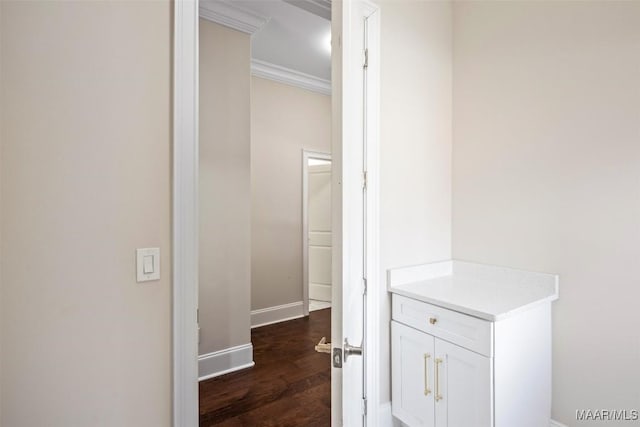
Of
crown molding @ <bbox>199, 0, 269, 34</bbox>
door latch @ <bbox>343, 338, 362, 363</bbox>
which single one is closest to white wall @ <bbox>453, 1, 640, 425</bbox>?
door latch @ <bbox>343, 338, 362, 363</bbox>

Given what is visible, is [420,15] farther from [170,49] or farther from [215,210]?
[215,210]

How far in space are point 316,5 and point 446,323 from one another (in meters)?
2.31

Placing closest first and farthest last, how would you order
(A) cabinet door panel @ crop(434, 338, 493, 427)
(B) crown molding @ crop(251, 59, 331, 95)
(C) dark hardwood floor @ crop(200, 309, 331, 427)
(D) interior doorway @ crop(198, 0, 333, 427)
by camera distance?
(A) cabinet door panel @ crop(434, 338, 493, 427) < (C) dark hardwood floor @ crop(200, 309, 331, 427) < (D) interior doorway @ crop(198, 0, 333, 427) < (B) crown molding @ crop(251, 59, 331, 95)

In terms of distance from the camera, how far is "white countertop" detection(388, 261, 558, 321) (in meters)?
1.51

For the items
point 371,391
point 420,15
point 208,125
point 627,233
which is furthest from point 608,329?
point 208,125

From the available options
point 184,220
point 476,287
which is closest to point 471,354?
point 476,287

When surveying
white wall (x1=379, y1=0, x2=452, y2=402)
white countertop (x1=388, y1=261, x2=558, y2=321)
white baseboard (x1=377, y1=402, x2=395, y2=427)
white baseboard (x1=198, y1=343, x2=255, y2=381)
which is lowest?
white baseboard (x1=198, y1=343, x2=255, y2=381)

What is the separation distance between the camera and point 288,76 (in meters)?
3.98

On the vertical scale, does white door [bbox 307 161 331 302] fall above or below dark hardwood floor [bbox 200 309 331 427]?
above

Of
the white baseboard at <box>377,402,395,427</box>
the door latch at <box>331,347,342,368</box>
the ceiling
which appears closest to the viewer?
the door latch at <box>331,347,342,368</box>

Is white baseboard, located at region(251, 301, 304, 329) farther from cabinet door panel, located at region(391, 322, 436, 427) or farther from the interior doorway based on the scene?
cabinet door panel, located at region(391, 322, 436, 427)

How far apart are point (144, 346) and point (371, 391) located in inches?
48.0

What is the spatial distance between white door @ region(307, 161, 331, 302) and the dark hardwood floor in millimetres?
1607

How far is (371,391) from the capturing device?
1.75 metres
